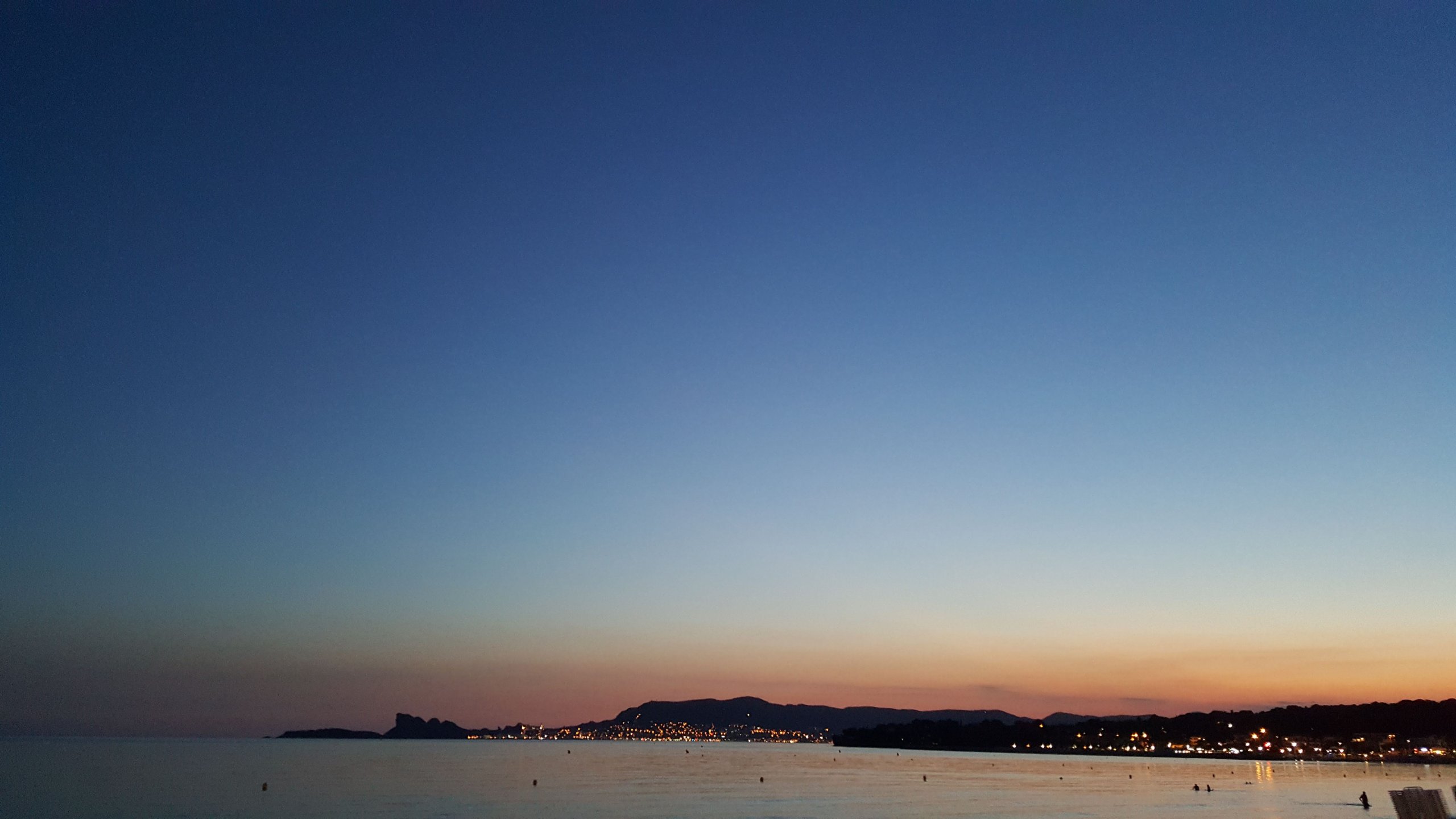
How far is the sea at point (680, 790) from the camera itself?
2687 inches

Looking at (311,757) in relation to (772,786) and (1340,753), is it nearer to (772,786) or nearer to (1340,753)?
(772,786)

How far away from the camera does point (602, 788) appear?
95875mm

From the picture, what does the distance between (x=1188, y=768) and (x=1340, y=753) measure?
186 ft

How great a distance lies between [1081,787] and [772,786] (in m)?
33.2

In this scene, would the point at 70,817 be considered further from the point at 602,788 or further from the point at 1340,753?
the point at 1340,753

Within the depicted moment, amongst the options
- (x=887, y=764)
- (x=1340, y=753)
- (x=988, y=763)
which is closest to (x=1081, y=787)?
(x=887, y=764)

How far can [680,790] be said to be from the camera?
95.2m

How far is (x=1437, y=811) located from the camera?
21.1 m

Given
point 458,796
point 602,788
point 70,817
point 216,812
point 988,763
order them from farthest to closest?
point 988,763 < point 602,788 < point 458,796 < point 216,812 < point 70,817

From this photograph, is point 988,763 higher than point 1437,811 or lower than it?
lower

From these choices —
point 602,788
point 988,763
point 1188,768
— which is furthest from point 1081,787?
point 988,763

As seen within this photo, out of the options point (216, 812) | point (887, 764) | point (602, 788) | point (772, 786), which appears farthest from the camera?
point (887, 764)

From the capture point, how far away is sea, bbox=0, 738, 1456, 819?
224 ft

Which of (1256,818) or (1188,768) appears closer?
(1256,818)
